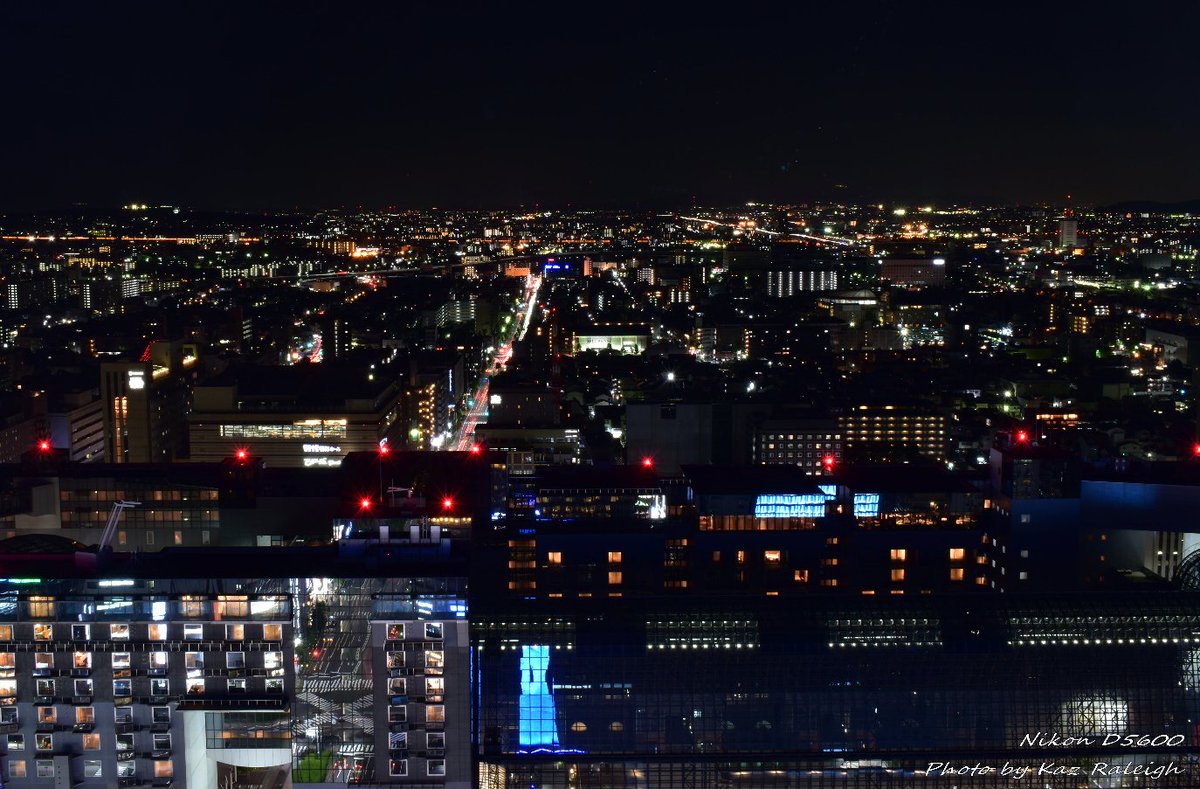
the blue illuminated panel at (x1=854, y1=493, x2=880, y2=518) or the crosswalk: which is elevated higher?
the crosswalk

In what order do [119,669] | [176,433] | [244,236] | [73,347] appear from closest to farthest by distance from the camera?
1. [119,669]
2. [176,433]
3. [73,347]
4. [244,236]

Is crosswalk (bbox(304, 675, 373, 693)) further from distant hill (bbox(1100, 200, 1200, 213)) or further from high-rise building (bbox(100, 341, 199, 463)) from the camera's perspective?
distant hill (bbox(1100, 200, 1200, 213))

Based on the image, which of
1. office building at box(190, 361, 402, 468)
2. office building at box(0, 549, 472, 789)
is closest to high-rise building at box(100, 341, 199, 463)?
office building at box(190, 361, 402, 468)

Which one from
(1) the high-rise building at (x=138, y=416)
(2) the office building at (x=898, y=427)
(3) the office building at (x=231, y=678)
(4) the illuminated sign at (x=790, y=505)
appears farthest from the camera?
(2) the office building at (x=898, y=427)

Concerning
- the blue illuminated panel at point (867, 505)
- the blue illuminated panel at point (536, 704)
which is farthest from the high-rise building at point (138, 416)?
the blue illuminated panel at point (536, 704)

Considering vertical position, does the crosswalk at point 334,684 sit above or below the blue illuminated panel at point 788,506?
above

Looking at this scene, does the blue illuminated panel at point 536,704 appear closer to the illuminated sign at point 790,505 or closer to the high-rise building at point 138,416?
the illuminated sign at point 790,505

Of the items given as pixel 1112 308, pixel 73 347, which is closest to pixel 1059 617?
pixel 73 347

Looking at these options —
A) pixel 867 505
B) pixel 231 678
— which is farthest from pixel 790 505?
pixel 231 678

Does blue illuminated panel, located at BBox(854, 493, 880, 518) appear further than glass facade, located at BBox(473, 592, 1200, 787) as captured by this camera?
Yes

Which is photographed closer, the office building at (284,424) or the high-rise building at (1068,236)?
the office building at (284,424)

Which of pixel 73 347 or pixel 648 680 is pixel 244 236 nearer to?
pixel 73 347
